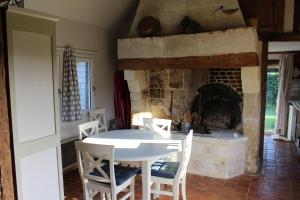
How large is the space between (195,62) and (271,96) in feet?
12.6

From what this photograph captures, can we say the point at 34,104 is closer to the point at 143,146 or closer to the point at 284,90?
the point at 143,146

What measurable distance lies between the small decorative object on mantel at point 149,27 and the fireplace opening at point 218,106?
4.41 ft

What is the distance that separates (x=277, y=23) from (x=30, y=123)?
145 inches

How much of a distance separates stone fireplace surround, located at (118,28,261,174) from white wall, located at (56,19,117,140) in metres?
0.57

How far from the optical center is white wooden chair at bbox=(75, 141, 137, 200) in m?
2.36

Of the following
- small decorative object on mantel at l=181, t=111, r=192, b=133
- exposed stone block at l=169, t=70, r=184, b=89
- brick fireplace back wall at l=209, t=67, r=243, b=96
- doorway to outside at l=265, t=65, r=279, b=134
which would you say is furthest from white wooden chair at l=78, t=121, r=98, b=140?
doorway to outside at l=265, t=65, r=279, b=134

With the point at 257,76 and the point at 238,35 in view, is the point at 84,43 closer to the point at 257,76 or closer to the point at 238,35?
the point at 238,35

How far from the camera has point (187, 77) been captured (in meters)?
4.46

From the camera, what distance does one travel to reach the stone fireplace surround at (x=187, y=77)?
3490 millimetres

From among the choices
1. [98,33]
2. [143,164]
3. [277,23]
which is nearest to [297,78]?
[277,23]

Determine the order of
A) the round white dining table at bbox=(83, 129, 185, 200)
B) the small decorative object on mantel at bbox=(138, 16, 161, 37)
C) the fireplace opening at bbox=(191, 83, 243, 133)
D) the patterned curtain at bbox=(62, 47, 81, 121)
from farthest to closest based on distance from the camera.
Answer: the fireplace opening at bbox=(191, 83, 243, 133) < the small decorative object on mantel at bbox=(138, 16, 161, 37) < the patterned curtain at bbox=(62, 47, 81, 121) < the round white dining table at bbox=(83, 129, 185, 200)

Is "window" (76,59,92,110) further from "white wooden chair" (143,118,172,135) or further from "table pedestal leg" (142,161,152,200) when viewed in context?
"table pedestal leg" (142,161,152,200)

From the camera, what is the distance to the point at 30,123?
2184 millimetres

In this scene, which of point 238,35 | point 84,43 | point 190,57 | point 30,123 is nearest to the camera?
point 30,123
